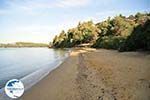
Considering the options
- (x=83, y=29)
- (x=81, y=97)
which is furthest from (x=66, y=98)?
(x=83, y=29)

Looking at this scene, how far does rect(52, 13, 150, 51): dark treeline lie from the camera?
23659mm

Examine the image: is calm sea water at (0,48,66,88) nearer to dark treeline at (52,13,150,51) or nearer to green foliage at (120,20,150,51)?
green foliage at (120,20,150,51)

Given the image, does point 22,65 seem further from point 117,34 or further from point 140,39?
point 117,34

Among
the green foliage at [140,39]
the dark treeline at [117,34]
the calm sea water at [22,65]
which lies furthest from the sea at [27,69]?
the dark treeline at [117,34]

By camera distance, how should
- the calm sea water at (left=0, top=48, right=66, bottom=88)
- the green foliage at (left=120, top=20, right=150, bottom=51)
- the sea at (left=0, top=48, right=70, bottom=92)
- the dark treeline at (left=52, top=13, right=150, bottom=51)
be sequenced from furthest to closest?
the dark treeline at (left=52, top=13, right=150, bottom=51)
the green foliage at (left=120, top=20, right=150, bottom=51)
the calm sea water at (left=0, top=48, right=66, bottom=88)
the sea at (left=0, top=48, right=70, bottom=92)

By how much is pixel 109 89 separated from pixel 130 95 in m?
0.93

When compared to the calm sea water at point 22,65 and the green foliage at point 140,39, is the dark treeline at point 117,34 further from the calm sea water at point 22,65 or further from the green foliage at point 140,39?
the calm sea water at point 22,65

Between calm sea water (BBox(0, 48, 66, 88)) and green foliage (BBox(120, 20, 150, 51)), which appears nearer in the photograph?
calm sea water (BBox(0, 48, 66, 88))

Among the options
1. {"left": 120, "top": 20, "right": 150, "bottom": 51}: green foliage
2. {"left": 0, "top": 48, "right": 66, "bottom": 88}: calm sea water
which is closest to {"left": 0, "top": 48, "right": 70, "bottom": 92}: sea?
{"left": 0, "top": 48, "right": 66, "bottom": 88}: calm sea water

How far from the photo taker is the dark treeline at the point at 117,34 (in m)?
23.7

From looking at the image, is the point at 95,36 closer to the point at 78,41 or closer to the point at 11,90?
the point at 78,41

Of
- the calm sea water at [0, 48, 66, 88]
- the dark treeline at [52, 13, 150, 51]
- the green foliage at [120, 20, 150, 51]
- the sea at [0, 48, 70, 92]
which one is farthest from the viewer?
the dark treeline at [52, 13, 150, 51]

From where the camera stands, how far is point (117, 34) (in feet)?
173

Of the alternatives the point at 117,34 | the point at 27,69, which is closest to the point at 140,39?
the point at 27,69
